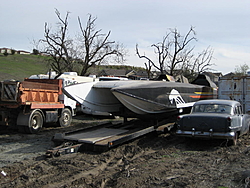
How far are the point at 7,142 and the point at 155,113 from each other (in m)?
5.55

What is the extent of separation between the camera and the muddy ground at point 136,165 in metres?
5.30

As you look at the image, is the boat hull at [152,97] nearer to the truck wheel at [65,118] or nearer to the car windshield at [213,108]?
the car windshield at [213,108]

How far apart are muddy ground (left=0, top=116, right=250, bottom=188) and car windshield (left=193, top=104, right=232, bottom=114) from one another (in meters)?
1.01

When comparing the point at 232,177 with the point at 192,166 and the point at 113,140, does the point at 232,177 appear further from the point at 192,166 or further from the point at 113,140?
the point at 113,140

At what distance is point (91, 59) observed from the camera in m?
27.8

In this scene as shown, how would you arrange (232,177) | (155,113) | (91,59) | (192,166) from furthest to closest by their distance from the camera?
(91,59)
(155,113)
(192,166)
(232,177)

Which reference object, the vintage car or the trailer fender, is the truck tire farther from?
the vintage car

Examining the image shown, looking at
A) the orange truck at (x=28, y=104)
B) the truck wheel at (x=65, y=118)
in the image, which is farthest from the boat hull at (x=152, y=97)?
the truck wheel at (x=65, y=118)

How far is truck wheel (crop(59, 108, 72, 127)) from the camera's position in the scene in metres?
13.1

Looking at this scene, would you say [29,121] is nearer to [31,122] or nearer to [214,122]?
[31,122]

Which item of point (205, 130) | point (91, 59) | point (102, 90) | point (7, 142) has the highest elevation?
point (91, 59)

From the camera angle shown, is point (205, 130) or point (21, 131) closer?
point (205, 130)

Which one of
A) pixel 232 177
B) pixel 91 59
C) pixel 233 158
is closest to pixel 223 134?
pixel 233 158

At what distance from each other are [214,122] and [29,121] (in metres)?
7.20
